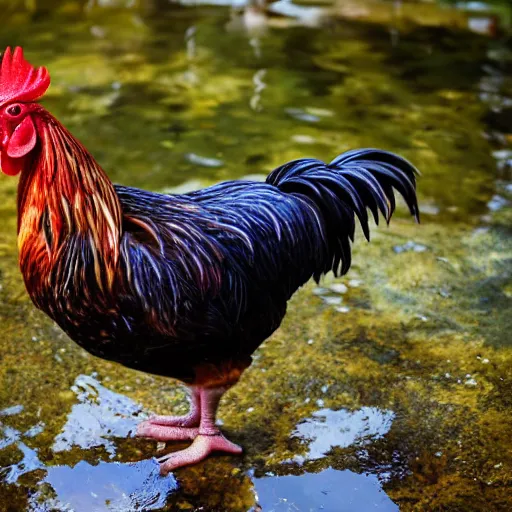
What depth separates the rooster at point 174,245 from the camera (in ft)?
9.71

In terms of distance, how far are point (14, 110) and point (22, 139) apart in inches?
4.4

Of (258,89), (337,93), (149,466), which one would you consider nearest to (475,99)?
(337,93)

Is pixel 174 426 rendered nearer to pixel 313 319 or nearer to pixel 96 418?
pixel 96 418

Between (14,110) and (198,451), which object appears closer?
(14,110)

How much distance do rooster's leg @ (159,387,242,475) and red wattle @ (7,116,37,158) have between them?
4.54ft

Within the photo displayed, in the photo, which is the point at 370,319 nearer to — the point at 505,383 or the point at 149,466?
the point at 505,383

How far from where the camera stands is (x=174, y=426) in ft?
12.5

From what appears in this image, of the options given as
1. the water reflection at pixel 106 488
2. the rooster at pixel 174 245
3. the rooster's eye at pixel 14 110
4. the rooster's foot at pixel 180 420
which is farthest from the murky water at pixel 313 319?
the rooster's eye at pixel 14 110

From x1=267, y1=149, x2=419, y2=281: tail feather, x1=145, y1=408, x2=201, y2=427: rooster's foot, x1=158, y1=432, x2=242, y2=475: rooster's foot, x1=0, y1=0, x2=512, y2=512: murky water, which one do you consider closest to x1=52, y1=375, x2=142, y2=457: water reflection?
x1=0, y1=0, x2=512, y2=512: murky water

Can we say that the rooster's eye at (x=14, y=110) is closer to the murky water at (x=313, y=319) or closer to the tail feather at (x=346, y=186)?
the tail feather at (x=346, y=186)

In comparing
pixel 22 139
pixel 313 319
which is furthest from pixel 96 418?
pixel 22 139

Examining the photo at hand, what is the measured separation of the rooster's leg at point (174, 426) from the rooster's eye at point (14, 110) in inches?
61.9

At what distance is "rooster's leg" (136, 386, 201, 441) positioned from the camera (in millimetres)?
3752

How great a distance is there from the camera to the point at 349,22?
36.4 feet
